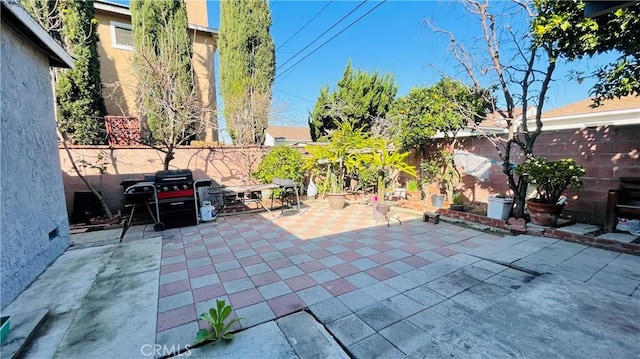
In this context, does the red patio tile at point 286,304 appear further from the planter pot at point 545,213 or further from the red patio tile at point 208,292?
the planter pot at point 545,213

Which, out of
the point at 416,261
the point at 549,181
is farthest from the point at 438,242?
the point at 549,181

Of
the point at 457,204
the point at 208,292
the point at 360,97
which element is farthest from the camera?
the point at 360,97

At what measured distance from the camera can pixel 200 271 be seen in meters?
3.19

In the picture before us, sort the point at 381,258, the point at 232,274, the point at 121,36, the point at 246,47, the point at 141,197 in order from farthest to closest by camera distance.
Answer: the point at 246,47 → the point at 121,36 → the point at 141,197 → the point at 381,258 → the point at 232,274

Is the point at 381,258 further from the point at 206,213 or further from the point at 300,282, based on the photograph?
the point at 206,213

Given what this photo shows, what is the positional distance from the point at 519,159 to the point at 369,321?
5346 mm

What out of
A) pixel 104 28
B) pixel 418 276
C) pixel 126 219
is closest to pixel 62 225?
pixel 126 219

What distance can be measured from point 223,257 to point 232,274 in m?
0.62

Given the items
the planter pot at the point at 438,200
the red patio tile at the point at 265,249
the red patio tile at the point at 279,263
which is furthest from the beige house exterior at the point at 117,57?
the planter pot at the point at 438,200

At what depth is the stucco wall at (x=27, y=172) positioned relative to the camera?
2.60 meters

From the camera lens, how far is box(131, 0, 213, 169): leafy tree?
6.02 meters

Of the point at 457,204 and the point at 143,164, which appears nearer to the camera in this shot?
the point at 457,204

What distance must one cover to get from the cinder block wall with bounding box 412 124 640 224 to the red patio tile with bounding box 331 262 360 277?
4.57 m

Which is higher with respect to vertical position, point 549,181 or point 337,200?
point 549,181
